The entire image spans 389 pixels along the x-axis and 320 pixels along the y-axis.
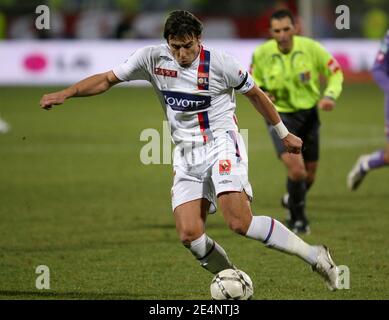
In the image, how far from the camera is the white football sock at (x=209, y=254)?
6.97 m

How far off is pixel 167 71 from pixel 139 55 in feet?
0.82

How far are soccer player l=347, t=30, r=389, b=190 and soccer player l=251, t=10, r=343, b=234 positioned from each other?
34.0 inches

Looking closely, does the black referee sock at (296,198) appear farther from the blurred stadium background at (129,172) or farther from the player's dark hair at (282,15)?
the player's dark hair at (282,15)

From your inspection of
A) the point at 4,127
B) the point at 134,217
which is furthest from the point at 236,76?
the point at 4,127

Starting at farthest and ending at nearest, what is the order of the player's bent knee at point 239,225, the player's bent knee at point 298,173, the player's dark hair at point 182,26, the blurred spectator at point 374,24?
the blurred spectator at point 374,24 → the player's bent knee at point 298,173 → the player's bent knee at point 239,225 → the player's dark hair at point 182,26

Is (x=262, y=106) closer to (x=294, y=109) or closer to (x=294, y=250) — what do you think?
(x=294, y=250)

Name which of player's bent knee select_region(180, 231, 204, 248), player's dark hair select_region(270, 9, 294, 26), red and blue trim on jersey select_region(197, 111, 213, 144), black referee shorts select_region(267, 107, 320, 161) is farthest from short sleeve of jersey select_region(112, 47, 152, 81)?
black referee shorts select_region(267, 107, 320, 161)

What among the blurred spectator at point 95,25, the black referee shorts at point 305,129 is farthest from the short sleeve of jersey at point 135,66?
the blurred spectator at point 95,25

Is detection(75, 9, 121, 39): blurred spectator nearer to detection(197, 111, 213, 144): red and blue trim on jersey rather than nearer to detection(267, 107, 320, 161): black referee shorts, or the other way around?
detection(267, 107, 320, 161): black referee shorts

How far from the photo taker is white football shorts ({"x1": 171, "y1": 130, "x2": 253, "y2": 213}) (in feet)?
22.8

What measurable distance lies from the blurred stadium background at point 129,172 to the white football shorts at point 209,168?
0.76 m

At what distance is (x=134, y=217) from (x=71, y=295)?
158 inches

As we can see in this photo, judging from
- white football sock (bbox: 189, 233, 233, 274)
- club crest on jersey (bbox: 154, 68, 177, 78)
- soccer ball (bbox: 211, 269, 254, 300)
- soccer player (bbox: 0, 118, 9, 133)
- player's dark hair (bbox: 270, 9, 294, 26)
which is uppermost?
player's dark hair (bbox: 270, 9, 294, 26)
